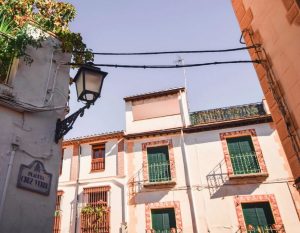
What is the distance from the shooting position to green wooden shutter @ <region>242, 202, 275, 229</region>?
13.8 metres

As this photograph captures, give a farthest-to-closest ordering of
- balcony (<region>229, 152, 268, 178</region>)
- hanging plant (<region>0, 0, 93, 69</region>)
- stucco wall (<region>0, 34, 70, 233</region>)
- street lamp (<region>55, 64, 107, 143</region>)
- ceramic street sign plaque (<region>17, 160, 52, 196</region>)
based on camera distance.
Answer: balcony (<region>229, 152, 268, 178</region>), hanging plant (<region>0, 0, 93, 69</region>), street lamp (<region>55, 64, 107, 143</region>), ceramic street sign plaque (<region>17, 160, 52, 196</region>), stucco wall (<region>0, 34, 70, 233</region>)

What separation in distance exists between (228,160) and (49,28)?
12404mm

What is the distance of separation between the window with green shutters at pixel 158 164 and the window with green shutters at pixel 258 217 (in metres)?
4.44

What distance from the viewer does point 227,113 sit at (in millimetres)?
17703

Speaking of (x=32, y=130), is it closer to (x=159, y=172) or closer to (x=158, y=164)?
(x=159, y=172)

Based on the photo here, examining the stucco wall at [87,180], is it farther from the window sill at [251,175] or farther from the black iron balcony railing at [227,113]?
the window sill at [251,175]

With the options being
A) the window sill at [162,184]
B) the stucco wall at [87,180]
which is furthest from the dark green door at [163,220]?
the stucco wall at [87,180]

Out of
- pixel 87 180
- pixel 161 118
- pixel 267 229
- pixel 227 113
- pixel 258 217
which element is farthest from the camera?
pixel 161 118

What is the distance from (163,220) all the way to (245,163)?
541 cm

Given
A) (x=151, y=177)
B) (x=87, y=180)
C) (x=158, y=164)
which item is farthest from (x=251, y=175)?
(x=87, y=180)

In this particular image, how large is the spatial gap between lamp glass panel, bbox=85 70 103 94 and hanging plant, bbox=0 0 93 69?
1399 mm

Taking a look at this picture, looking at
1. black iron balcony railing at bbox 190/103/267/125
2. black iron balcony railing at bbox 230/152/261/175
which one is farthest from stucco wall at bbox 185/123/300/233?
black iron balcony railing at bbox 190/103/267/125

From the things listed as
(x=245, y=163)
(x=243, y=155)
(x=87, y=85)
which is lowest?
(x=87, y=85)

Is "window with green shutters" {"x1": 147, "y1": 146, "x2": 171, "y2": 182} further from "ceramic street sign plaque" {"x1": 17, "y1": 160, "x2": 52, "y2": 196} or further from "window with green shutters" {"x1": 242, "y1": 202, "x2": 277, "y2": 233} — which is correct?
"ceramic street sign plaque" {"x1": 17, "y1": 160, "x2": 52, "y2": 196}
